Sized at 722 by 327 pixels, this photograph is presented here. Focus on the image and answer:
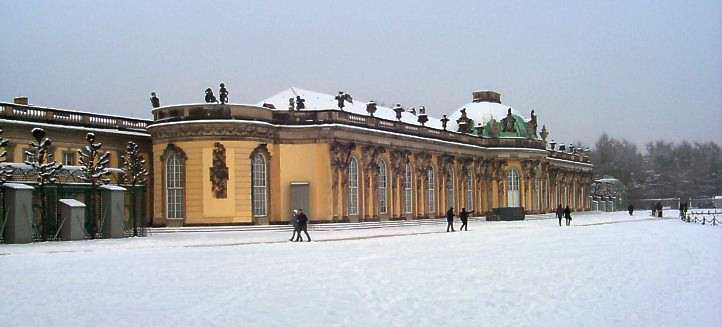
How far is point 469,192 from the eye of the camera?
72.6 m

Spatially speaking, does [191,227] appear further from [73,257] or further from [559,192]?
[559,192]

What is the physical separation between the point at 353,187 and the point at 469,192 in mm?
21177

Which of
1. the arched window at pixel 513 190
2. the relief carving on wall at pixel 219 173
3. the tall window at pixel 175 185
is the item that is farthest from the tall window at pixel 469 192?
the tall window at pixel 175 185

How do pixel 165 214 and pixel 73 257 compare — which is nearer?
pixel 73 257

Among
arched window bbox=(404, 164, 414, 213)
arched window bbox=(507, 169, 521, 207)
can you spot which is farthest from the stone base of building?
arched window bbox=(507, 169, 521, 207)

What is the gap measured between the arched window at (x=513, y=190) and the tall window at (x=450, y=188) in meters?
11.0

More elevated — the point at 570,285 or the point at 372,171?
the point at 372,171

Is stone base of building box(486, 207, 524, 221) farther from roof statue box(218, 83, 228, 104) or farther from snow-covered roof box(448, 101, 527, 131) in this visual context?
roof statue box(218, 83, 228, 104)

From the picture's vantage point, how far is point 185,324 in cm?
1333

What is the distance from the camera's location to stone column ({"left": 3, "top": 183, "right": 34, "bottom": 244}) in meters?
32.8

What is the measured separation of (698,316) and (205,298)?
8513 mm

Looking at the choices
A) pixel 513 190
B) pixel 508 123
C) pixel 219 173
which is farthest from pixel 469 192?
pixel 219 173

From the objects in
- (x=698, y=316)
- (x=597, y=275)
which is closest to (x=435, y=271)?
(x=597, y=275)

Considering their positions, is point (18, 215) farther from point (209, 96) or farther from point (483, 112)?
point (483, 112)
